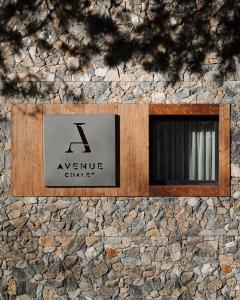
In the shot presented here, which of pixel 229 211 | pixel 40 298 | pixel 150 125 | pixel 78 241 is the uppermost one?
pixel 150 125

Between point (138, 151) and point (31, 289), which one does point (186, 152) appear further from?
point (31, 289)

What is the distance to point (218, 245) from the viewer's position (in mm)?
7617

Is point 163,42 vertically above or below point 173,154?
above

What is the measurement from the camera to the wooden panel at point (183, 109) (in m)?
7.55

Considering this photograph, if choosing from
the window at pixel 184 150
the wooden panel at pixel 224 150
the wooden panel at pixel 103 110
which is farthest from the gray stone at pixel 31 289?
the wooden panel at pixel 224 150

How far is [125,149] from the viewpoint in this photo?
24.8 ft

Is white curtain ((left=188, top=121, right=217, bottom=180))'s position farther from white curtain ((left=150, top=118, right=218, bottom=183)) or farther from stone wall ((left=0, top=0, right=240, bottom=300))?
stone wall ((left=0, top=0, right=240, bottom=300))

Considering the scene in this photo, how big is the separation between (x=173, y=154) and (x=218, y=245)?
5.67 ft

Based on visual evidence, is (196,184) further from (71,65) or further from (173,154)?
(71,65)

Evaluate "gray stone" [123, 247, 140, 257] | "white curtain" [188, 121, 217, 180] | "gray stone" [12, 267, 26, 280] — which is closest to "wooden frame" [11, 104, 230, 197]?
"white curtain" [188, 121, 217, 180]

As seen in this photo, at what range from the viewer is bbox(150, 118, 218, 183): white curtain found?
309 inches

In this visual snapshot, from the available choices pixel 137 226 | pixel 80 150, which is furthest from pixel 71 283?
pixel 80 150

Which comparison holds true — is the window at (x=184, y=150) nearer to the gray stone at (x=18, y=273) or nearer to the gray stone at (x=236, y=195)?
the gray stone at (x=236, y=195)

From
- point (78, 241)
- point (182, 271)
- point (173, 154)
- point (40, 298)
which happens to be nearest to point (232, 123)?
point (173, 154)
